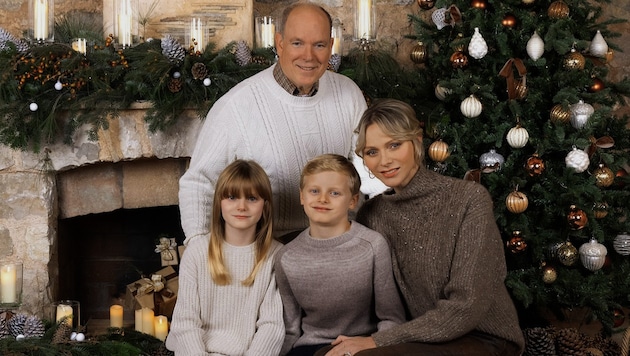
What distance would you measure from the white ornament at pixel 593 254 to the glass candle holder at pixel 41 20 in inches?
84.5

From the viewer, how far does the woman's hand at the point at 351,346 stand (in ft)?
6.86

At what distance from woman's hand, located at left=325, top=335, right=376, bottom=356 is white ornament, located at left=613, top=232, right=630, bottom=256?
1.50 m

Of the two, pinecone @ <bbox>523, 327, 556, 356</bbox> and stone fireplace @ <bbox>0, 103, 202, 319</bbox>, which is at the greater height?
stone fireplace @ <bbox>0, 103, 202, 319</bbox>

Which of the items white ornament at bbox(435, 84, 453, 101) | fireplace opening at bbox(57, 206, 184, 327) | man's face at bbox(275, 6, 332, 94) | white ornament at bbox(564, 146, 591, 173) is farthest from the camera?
fireplace opening at bbox(57, 206, 184, 327)

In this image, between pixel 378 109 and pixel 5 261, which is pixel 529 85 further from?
pixel 5 261

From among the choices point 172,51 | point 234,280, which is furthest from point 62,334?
point 172,51

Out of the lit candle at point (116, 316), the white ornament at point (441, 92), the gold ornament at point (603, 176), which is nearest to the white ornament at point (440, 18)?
the white ornament at point (441, 92)

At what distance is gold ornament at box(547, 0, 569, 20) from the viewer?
10.1 feet

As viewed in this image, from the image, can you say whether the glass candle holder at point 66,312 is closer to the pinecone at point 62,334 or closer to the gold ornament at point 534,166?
the pinecone at point 62,334

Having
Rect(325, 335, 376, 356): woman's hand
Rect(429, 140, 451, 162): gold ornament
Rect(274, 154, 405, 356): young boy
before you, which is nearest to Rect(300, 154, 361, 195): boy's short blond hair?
Rect(274, 154, 405, 356): young boy

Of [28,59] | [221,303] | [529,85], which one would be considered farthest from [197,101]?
[529,85]

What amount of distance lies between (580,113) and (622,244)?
549mm

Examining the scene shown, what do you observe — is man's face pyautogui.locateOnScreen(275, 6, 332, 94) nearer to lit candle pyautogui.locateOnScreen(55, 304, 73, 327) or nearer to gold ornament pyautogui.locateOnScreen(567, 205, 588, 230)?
gold ornament pyautogui.locateOnScreen(567, 205, 588, 230)

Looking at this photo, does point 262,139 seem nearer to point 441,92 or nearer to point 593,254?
point 441,92
